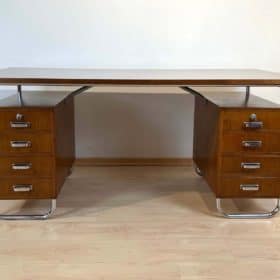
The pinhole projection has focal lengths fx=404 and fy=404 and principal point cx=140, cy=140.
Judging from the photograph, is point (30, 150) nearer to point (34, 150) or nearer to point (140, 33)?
point (34, 150)

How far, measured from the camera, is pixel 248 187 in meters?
1.80

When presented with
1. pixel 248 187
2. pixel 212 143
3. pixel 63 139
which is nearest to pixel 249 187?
pixel 248 187

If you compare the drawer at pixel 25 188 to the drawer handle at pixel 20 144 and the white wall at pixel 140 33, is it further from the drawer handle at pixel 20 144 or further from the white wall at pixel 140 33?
the white wall at pixel 140 33

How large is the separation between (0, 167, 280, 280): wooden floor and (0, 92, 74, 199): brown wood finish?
0.16 m

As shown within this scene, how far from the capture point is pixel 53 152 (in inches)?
69.2

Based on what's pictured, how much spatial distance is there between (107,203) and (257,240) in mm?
754

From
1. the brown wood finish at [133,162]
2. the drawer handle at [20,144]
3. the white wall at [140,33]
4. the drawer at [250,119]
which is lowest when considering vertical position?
the brown wood finish at [133,162]

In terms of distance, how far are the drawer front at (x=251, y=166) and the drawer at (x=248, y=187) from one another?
27 millimetres

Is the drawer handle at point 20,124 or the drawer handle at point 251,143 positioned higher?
the drawer handle at point 20,124

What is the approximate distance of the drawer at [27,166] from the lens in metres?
1.76

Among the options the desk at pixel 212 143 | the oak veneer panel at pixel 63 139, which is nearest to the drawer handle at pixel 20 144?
the desk at pixel 212 143

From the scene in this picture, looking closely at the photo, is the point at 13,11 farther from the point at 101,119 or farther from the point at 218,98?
the point at 218,98

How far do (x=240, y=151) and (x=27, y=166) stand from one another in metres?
0.93

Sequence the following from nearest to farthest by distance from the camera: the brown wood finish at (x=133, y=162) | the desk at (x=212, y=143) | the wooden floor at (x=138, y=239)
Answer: the wooden floor at (x=138, y=239)
the desk at (x=212, y=143)
the brown wood finish at (x=133, y=162)
